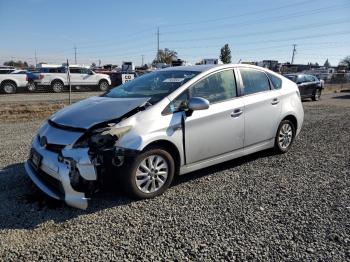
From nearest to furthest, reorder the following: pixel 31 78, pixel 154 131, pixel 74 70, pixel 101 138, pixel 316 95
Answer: pixel 101 138, pixel 154 131, pixel 316 95, pixel 31 78, pixel 74 70

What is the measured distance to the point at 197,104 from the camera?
449 cm

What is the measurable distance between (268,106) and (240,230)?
2731 mm

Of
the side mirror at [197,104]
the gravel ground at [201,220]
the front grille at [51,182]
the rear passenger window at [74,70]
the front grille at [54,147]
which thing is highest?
the rear passenger window at [74,70]

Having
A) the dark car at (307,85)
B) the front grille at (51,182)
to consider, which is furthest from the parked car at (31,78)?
the front grille at (51,182)

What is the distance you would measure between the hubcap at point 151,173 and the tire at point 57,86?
2191 centimetres

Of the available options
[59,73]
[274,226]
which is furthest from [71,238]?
[59,73]

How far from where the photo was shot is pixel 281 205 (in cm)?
421

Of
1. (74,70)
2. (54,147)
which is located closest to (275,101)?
(54,147)

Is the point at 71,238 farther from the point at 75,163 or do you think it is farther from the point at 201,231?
the point at 201,231

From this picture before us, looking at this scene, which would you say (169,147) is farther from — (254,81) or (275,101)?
(275,101)

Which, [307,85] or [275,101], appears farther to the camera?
[307,85]

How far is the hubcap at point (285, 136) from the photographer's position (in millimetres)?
6210

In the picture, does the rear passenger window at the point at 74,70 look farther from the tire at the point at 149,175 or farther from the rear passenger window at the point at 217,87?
the tire at the point at 149,175

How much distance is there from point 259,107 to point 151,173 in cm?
223
